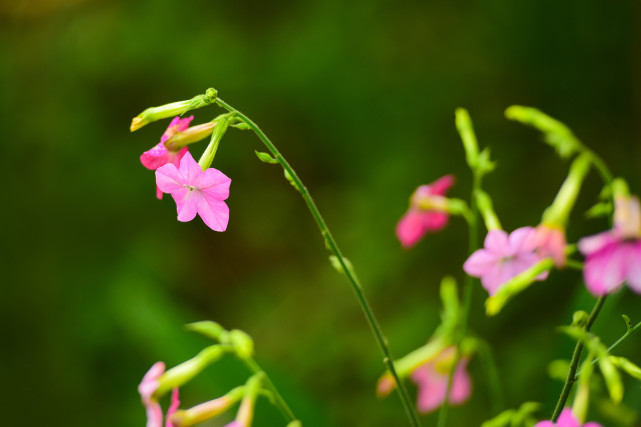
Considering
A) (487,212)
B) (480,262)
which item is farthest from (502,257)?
(487,212)

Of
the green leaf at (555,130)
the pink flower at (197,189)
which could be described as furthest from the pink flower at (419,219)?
the pink flower at (197,189)

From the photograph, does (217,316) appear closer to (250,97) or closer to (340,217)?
(340,217)

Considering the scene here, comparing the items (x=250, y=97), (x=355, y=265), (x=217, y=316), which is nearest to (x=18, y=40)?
(x=250, y=97)

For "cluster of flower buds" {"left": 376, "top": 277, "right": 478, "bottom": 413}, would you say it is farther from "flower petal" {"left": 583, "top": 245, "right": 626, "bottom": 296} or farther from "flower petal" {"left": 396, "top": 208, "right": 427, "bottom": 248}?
"flower petal" {"left": 583, "top": 245, "right": 626, "bottom": 296}

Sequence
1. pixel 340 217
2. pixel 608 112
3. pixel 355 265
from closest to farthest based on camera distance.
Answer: pixel 608 112 < pixel 355 265 < pixel 340 217

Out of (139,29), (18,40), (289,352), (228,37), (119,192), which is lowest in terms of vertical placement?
(289,352)

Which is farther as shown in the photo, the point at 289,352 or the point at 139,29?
the point at 139,29

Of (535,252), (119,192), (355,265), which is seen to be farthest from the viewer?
(119,192)

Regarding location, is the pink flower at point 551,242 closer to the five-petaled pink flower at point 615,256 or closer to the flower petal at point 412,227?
the five-petaled pink flower at point 615,256
